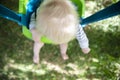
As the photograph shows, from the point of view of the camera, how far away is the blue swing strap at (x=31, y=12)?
5.27 ft

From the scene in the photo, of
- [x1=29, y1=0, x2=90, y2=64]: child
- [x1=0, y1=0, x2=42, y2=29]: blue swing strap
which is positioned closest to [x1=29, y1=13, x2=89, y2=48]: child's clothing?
[x1=0, y1=0, x2=42, y2=29]: blue swing strap

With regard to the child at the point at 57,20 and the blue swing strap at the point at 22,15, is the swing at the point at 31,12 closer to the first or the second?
the blue swing strap at the point at 22,15

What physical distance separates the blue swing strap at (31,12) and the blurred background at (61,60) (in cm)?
48

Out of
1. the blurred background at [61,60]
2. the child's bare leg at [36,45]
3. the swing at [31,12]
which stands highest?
the swing at [31,12]

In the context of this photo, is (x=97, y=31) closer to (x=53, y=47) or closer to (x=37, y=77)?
(x=53, y=47)

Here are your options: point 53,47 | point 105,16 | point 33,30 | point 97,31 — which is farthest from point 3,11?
point 97,31

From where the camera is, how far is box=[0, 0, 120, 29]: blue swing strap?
1605 millimetres

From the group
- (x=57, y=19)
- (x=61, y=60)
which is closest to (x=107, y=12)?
(x=57, y=19)

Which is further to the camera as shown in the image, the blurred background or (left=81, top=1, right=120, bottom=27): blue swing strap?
the blurred background

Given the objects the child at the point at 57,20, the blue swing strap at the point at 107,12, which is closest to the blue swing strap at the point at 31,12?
the blue swing strap at the point at 107,12

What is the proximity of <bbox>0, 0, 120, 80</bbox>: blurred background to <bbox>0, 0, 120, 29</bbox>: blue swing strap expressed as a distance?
19.0 inches

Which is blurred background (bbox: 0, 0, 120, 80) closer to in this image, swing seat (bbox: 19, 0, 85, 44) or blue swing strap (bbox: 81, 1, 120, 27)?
swing seat (bbox: 19, 0, 85, 44)

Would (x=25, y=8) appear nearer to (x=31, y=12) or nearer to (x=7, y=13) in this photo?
(x=31, y=12)

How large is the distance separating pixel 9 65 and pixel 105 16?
2.79 feet
